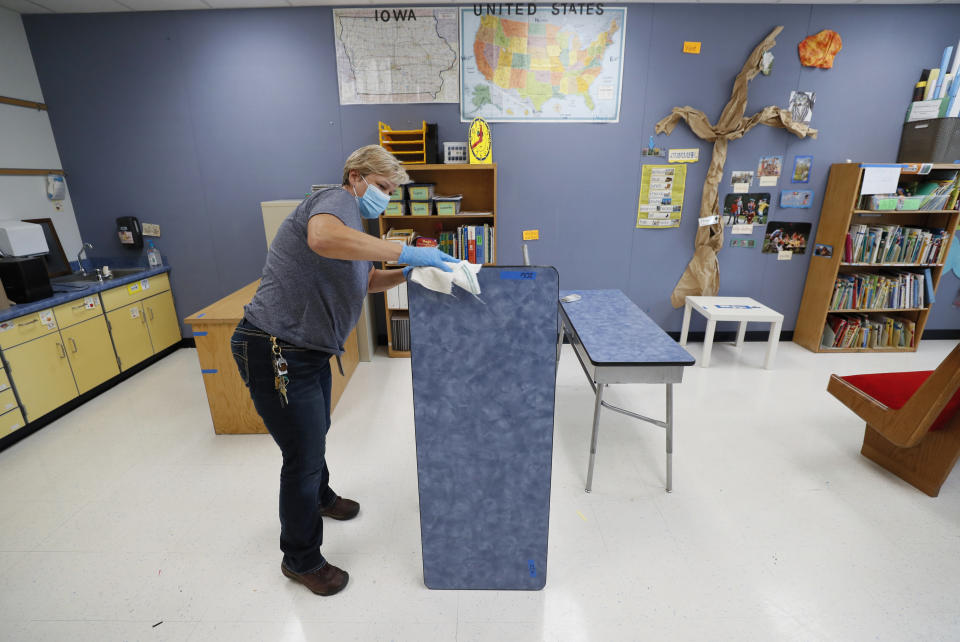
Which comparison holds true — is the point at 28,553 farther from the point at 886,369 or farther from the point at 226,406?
the point at 886,369

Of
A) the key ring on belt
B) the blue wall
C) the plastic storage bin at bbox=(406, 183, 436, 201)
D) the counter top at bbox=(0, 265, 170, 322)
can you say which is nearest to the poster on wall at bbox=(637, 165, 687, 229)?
the blue wall

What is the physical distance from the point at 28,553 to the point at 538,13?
175 inches

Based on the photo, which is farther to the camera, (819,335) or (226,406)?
(819,335)

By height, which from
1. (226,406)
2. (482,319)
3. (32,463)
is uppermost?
(482,319)

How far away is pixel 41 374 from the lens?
267 cm

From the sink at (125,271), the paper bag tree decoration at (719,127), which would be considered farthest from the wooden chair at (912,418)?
the sink at (125,271)

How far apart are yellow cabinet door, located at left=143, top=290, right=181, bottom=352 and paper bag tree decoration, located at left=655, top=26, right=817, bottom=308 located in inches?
181

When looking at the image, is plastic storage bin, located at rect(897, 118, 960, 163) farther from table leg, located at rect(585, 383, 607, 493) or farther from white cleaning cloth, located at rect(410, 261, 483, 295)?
white cleaning cloth, located at rect(410, 261, 483, 295)

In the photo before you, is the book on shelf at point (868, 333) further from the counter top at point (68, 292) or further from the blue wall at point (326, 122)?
the counter top at point (68, 292)

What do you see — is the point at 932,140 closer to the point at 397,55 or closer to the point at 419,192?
the point at 419,192

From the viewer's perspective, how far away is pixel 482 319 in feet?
4.22

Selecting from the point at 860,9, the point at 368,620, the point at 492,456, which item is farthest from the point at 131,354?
the point at 860,9

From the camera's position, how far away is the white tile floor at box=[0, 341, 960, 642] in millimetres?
1503

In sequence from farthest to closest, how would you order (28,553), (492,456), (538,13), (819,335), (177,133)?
(819,335) < (177,133) < (538,13) < (28,553) < (492,456)
